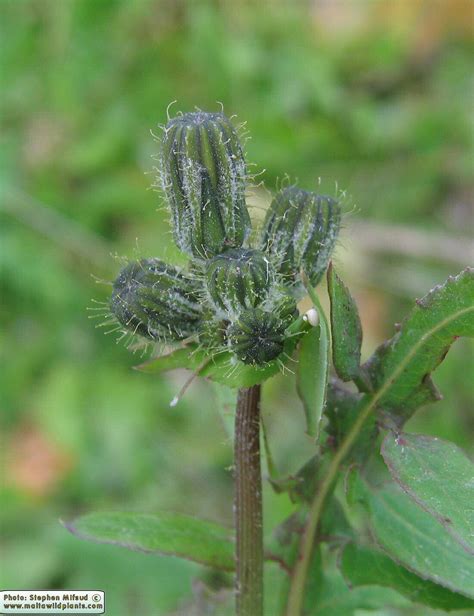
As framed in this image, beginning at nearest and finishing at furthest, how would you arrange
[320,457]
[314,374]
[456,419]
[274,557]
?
[314,374] → [320,457] → [274,557] → [456,419]

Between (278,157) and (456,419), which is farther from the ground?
(278,157)

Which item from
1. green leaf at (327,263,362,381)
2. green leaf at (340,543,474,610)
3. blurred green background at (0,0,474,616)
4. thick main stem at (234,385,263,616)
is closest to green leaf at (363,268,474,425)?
green leaf at (327,263,362,381)

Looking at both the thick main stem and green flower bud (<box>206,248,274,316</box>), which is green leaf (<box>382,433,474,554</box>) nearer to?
the thick main stem

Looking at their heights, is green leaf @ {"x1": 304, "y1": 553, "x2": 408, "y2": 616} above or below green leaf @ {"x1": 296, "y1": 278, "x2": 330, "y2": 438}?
below

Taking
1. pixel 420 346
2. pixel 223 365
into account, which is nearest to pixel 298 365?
pixel 223 365

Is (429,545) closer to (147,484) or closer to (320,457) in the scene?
(320,457)

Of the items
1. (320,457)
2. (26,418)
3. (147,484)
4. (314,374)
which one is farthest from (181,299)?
(26,418)

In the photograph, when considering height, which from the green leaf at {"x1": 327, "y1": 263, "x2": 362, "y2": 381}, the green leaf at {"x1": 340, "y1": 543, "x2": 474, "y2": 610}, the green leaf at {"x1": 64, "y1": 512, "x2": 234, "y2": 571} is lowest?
the green leaf at {"x1": 340, "y1": 543, "x2": 474, "y2": 610}
